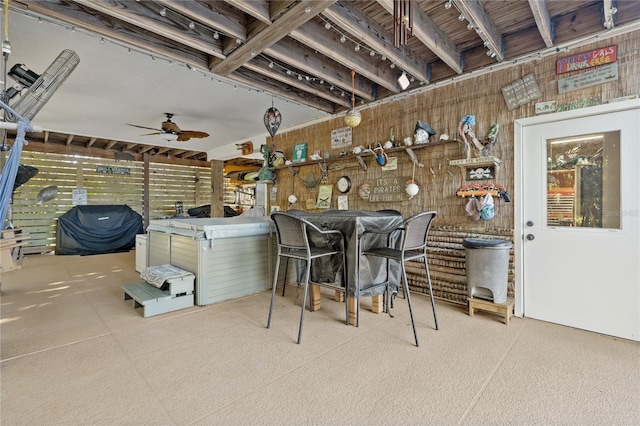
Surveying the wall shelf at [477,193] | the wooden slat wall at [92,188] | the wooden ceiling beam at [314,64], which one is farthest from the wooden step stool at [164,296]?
the wooden slat wall at [92,188]

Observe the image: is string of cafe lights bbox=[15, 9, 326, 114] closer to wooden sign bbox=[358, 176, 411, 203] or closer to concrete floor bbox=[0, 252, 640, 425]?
wooden sign bbox=[358, 176, 411, 203]

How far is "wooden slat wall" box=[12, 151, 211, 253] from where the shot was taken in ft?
23.6

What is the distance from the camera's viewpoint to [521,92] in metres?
3.05

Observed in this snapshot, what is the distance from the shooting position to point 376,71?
3625 millimetres

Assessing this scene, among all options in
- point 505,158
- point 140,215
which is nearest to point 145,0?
point 505,158

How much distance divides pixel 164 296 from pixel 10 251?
13.8 ft

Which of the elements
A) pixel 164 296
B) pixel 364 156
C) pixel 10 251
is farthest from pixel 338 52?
pixel 10 251

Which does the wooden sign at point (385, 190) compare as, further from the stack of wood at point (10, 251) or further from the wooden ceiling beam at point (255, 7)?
the stack of wood at point (10, 251)

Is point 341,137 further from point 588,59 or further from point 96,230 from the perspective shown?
point 96,230

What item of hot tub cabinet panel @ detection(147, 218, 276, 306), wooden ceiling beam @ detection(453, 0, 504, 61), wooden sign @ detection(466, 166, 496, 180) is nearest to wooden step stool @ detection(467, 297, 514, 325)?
wooden sign @ detection(466, 166, 496, 180)

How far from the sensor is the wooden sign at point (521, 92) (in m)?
2.98

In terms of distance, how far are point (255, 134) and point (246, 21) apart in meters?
3.86

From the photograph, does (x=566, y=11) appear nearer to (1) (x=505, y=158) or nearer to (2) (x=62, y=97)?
(1) (x=505, y=158)

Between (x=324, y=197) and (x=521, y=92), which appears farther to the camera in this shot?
(x=324, y=197)
